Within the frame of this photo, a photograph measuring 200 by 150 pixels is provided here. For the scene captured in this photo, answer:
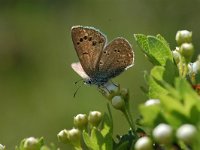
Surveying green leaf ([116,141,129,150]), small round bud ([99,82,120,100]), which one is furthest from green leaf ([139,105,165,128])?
small round bud ([99,82,120,100])

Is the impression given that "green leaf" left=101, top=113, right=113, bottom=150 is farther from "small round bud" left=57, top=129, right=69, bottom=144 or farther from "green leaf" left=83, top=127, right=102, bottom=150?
"small round bud" left=57, top=129, right=69, bottom=144

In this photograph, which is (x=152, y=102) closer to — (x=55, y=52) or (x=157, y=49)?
(x=157, y=49)

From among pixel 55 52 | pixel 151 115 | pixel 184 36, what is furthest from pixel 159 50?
pixel 55 52

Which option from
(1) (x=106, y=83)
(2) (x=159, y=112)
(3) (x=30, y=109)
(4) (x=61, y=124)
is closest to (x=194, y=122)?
(2) (x=159, y=112)

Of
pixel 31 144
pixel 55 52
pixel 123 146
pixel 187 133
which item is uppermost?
pixel 55 52

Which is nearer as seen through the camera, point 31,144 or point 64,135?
point 31,144

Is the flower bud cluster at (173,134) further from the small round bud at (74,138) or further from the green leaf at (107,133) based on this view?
the small round bud at (74,138)

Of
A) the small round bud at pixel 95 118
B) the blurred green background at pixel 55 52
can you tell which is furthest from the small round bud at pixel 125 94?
the blurred green background at pixel 55 52

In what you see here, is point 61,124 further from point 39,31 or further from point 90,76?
point 90,76
